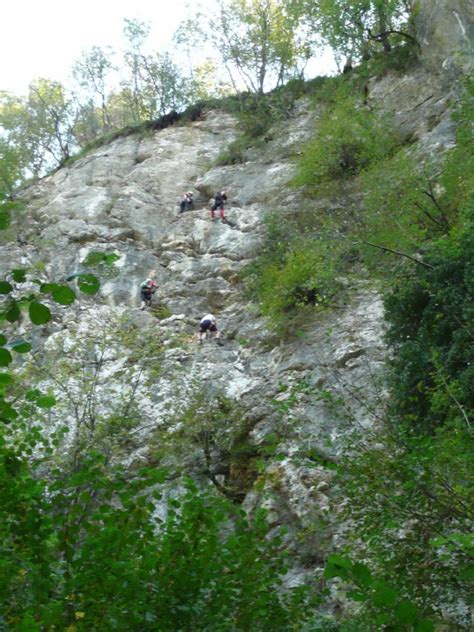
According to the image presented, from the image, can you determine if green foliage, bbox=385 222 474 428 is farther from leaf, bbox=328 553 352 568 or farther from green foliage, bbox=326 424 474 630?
leaf, bbox=328 553 352 568

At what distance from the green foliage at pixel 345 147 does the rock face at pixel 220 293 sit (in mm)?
833

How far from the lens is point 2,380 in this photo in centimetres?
245

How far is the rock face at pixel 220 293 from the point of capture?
36.7 ft

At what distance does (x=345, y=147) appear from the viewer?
20125 millimetres

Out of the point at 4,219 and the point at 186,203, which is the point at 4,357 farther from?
the point at 186,203

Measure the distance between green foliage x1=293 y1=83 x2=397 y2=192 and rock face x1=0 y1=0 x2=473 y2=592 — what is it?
83 centimetres

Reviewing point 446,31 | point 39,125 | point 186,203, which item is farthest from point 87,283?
point 39,125

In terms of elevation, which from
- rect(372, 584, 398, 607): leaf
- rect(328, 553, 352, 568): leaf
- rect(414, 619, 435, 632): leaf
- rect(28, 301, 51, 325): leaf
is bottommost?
rect(414, 619, 435, 632): leaf

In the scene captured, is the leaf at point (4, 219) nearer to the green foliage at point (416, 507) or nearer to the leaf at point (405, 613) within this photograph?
the leaf at point (405, 613)

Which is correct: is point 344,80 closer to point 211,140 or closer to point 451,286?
point 211,140

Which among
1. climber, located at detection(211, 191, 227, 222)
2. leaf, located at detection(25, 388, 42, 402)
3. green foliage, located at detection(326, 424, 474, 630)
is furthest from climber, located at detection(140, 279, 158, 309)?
leaf, located at detection(25, 388, 42, 402)

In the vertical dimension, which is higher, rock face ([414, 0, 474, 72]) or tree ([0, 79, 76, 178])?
tree ([0, 79, 76, 178])

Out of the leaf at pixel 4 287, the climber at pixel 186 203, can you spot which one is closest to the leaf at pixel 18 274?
the leaf at pixel 4 287

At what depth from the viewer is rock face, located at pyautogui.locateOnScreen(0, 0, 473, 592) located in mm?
11188
